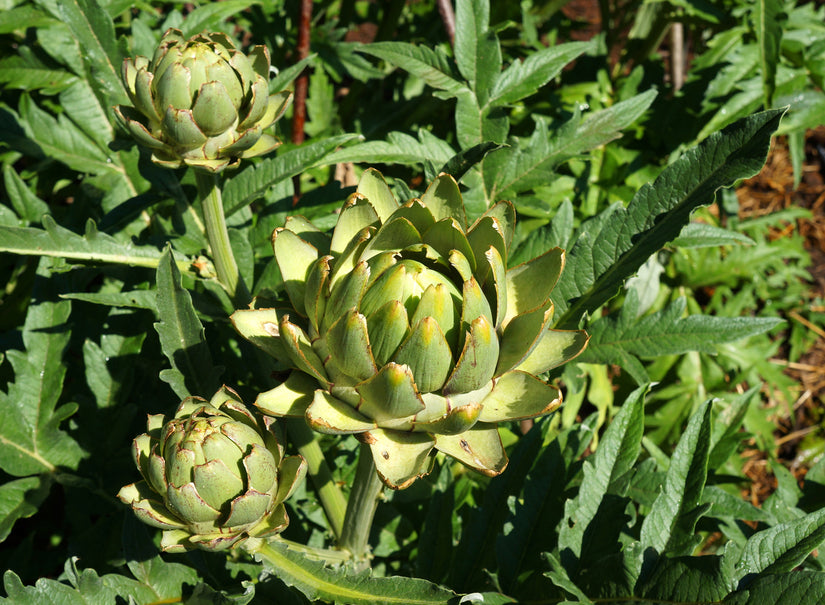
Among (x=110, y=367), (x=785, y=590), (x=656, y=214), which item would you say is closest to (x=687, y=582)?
(x=785, y=590)

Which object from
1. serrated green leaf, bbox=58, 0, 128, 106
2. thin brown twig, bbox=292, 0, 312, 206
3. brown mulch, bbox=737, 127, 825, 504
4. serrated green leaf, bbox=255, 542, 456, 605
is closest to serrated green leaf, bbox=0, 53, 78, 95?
serrated green leaf, bbox=58, 0, 128, 106

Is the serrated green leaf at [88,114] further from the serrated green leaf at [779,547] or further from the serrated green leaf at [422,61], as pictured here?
the serrated green leaf at [779,547]

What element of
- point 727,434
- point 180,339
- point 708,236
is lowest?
point 727,434

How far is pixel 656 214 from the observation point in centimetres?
113

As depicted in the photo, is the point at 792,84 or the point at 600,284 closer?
the point at 600,284

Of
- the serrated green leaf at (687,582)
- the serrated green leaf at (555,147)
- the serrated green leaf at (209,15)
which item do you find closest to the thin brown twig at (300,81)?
the serrated green leaf at (209,15)

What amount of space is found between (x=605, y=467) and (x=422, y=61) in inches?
35.7

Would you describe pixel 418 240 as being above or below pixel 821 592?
above

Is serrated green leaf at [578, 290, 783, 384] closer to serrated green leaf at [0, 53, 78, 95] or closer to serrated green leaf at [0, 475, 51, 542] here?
serrated green leaf at [0, 475, 51, 542]

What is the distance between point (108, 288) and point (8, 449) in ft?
1.70

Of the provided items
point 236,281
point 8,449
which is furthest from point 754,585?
point 8,449

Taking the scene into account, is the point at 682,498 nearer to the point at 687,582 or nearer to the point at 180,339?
the point at 687,582

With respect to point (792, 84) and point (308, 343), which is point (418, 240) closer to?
point (308, 343)

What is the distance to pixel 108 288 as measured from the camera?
1.81 m
